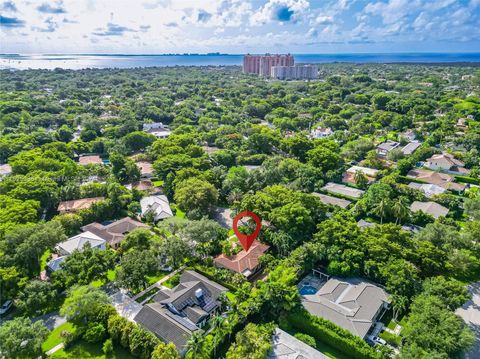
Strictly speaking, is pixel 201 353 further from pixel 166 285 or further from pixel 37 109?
pixel 37 109

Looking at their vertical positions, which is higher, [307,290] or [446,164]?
[446,164]

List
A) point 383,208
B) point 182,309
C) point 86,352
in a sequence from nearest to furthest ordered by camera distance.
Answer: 1. point 86,352
2. point 182,309
3. point 383,208

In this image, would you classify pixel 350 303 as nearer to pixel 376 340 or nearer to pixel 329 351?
pixel 376 340

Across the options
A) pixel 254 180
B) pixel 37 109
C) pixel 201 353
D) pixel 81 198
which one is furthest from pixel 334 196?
pixel 37 109

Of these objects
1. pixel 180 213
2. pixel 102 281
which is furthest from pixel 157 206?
pixel 102 281

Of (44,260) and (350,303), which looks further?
(44,260)

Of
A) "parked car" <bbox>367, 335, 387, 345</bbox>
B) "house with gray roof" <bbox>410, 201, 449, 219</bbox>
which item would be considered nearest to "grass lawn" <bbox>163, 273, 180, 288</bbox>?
"parked car" <bbox>367, 335, 387, 345</bbox>

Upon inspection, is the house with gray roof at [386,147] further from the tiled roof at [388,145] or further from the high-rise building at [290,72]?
the high-rise building at [290,72]

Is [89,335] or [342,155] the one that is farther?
[342,155]
